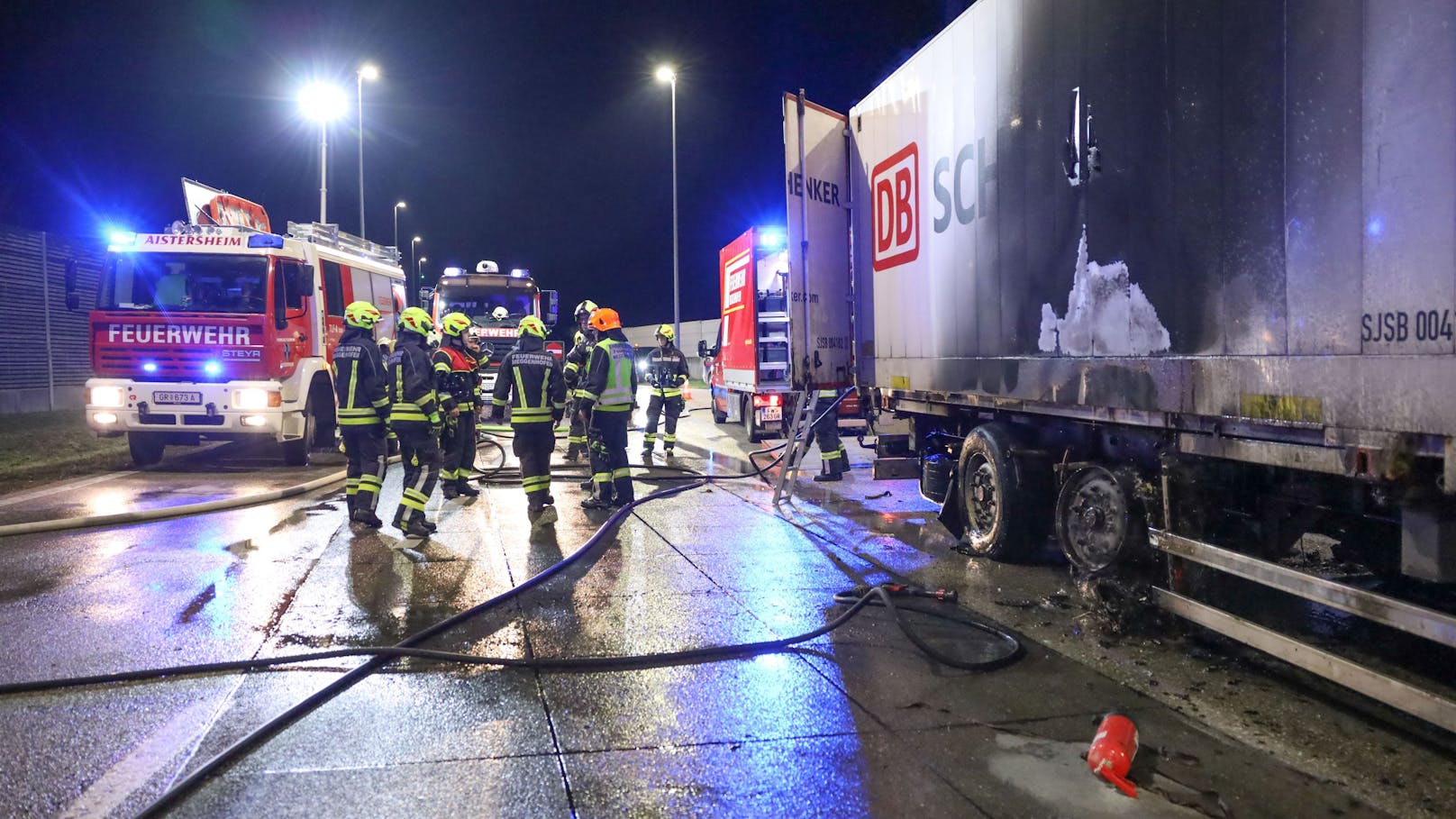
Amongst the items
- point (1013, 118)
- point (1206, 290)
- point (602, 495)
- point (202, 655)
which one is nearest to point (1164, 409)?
point (1206, 290)

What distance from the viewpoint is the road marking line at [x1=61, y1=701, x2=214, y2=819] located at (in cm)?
307

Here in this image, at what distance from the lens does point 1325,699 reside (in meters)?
4.05

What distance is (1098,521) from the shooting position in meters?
5.42

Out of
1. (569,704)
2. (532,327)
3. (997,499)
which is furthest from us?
(532,327)

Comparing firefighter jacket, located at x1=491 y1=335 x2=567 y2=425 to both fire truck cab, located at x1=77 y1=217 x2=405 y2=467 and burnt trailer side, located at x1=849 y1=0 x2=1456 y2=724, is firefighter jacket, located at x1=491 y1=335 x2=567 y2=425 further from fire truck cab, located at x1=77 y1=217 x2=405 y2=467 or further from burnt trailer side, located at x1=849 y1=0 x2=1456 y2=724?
fire truck cab, located at x1=77 y1=217 x2=405 y2=467

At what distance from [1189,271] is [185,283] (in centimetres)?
1149

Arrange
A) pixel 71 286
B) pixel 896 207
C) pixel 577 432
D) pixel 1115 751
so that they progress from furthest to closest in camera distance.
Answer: pixel 577 432 → pixel 71 286 → pixel 896 207 → pixel 1115 751

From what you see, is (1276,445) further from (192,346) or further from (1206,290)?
(192,346)

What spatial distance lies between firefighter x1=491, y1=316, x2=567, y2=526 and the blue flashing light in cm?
657

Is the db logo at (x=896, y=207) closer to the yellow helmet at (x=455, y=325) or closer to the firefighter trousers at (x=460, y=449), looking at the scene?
the yellow helmet at (x=455, y=325)

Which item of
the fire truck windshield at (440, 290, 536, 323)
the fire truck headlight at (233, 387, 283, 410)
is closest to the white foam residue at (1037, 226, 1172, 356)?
the fire truck headlight at (233, 387, 283, 410)

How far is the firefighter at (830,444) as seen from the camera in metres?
10.4

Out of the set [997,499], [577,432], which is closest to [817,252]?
[997,499]

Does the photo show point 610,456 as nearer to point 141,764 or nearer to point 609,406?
point 609,406
